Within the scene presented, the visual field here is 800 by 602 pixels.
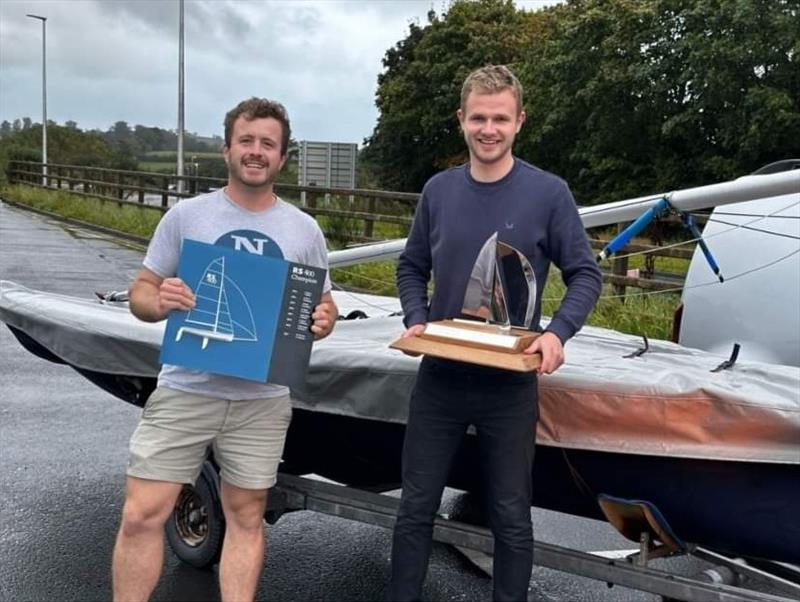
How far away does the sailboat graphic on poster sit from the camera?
3088mm

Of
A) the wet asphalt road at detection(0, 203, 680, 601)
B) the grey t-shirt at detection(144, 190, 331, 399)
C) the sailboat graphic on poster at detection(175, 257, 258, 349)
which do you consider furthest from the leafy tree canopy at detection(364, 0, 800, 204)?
the sailboat graphic on poster at detection(175, 257, 258, 349)

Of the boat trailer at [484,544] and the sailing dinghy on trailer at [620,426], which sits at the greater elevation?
the sailing dinghy on trailer at [620,426]

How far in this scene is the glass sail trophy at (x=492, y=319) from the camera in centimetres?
281

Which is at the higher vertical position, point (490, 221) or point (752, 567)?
point (490, 221)

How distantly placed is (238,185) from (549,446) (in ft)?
4.36

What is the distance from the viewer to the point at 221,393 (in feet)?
10.5

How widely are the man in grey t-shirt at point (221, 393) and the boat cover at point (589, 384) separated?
1.02ft

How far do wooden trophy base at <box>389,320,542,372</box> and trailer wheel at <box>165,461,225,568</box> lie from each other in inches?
59.8

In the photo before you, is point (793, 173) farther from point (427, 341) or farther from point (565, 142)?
point (565, 142)

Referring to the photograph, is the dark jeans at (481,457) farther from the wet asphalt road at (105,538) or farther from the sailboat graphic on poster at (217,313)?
the wet asphalt road at (105,538)

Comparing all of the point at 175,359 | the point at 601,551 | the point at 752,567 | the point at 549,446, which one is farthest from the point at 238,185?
the point at 601,551

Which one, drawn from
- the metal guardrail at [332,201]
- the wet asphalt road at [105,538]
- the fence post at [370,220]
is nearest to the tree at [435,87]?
the metal guardrail at [332,201]

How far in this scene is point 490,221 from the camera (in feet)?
9.84

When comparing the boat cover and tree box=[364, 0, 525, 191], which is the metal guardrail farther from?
tree box=[364, 0, 525, 191]
